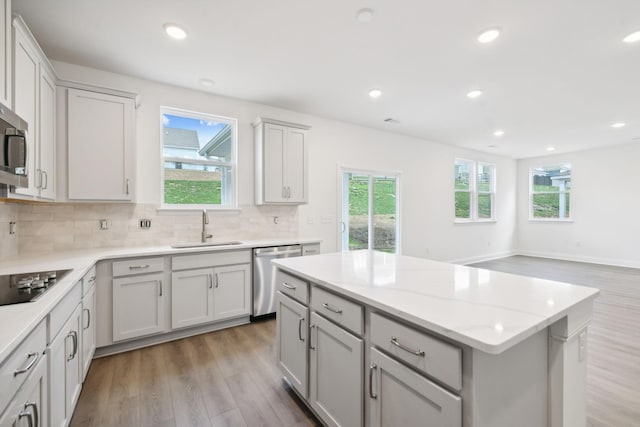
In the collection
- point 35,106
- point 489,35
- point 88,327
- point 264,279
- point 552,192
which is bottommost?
point 88,327

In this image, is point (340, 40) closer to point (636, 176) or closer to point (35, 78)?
point (35, 78)

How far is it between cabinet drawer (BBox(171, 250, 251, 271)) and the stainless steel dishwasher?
139 millimetres

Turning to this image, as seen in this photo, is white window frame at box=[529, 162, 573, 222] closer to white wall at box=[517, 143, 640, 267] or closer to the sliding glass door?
white wall at box=[517, 143, 640, 267]

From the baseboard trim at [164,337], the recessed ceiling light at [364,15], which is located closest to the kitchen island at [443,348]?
the baseboard trim at [164,337]

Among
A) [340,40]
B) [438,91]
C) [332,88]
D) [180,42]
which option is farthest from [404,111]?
[180,42]

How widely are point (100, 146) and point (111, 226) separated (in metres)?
0.85

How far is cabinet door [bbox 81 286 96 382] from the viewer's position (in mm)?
2080

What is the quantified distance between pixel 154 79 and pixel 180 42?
96 centimetres

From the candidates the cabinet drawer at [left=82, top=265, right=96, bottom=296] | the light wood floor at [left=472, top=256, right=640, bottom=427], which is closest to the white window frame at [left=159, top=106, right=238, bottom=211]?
the cabinet drawer at [left=82, top=265, right=96, bottom=296]

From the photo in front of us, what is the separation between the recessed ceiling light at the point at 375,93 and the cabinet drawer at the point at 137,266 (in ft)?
10.2

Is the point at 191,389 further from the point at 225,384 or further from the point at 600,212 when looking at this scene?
the point at 600,212

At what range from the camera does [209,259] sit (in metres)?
3.06

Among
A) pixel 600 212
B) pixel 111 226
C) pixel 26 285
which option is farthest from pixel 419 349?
pixel 600 212

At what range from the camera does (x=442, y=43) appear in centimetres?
260
